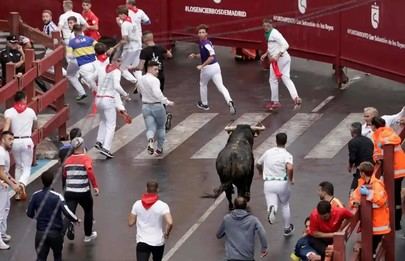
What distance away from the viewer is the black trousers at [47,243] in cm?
1866

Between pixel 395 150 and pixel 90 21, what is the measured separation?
1207cm

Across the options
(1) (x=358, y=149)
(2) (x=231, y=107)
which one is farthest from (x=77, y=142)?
(2) (x=231, y=107)

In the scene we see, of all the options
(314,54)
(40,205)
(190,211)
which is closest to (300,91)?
(314,54)

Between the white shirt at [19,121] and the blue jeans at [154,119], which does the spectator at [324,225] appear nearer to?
the white shirt at [19,121]

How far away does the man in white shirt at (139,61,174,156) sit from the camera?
24078 millimetres

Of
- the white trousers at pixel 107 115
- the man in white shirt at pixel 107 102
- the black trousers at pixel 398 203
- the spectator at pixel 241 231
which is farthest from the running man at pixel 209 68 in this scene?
the spectator at pixel 241 231

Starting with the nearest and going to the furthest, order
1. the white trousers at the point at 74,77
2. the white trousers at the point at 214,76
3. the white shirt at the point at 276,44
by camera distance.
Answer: the white trousers at the point at 214,76
the white shirt at the point at 276,44
the white trousers at the point at 74,77

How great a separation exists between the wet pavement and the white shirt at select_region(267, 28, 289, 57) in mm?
1259

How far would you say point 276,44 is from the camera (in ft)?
88.4

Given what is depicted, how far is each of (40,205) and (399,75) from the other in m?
11.3

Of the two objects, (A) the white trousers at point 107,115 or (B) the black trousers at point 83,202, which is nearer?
(B) the black trousers at point 83,202

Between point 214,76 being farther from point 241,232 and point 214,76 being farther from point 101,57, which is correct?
point 241,232

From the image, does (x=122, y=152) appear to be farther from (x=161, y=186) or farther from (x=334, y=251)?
(x=334, y=251)

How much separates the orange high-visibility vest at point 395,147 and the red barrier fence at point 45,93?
20.9 ft
